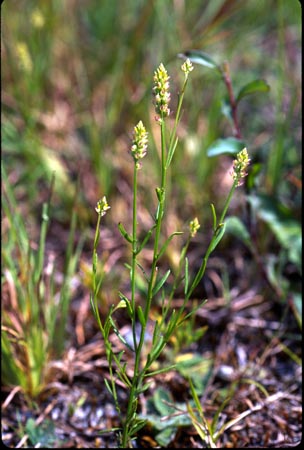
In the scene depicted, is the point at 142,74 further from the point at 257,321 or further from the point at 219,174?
the point at 257,321

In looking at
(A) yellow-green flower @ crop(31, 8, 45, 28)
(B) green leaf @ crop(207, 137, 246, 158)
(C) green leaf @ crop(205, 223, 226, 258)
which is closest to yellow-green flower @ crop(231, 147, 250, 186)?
(C) green leaf @ crop(205, 223, 226, 258)

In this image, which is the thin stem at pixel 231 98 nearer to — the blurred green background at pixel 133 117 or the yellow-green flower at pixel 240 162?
the blurred green background at pixel 133 117

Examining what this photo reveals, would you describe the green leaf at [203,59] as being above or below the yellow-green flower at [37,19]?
below

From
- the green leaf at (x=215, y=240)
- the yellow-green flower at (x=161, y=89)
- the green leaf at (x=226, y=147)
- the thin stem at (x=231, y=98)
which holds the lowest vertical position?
the green leaf at (x=215, y=240)

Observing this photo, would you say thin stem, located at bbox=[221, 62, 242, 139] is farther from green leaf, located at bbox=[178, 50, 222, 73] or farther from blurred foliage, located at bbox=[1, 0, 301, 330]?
A: blurred foliage, located at bbox=[1, 0, 301, 330]

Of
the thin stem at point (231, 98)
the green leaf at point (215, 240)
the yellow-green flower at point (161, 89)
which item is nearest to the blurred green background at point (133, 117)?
the thin stem at point (231, 98)

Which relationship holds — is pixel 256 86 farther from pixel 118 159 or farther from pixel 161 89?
pixel 118 159

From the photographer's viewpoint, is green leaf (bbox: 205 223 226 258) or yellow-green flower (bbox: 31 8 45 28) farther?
yellow-green flower (bbox: 31 8 45 28)

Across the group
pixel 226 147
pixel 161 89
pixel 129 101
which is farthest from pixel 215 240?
pixel 129 101
